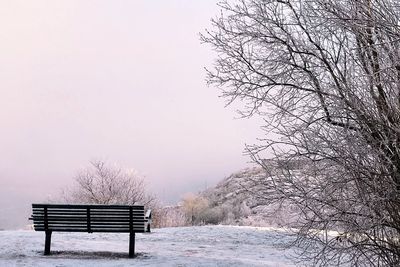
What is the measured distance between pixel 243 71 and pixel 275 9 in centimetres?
116

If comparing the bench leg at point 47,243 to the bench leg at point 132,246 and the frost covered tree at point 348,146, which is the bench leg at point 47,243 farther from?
the frost covered tree at point 348,146

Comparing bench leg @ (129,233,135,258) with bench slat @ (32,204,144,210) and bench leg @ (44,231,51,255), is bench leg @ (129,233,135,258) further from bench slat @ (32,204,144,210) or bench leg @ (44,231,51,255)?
bench leg @ (44,231,51,255)

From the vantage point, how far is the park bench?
10.5 meters

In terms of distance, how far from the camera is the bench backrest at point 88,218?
10.5 m

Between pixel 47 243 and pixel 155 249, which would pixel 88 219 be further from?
pixel 155 249

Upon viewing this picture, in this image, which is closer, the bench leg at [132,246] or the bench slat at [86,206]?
the bench slat at [86,206]

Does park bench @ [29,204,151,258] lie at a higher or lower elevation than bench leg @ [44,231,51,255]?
higher

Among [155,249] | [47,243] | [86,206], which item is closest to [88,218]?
[86,206]

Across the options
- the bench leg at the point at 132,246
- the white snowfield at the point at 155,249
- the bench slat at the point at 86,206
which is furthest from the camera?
the bench leg at the point at 132,246

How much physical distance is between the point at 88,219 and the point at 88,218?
0.02 metres

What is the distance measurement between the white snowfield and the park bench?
1.63ft

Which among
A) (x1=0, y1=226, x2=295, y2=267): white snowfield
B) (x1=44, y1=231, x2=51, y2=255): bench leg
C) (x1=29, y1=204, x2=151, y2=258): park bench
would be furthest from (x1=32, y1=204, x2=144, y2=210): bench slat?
(x1=0, y1=226, x2=295, y2=267): white snowfield

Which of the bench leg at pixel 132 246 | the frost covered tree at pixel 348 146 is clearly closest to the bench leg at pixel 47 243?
the bench leg at pixel 132 246

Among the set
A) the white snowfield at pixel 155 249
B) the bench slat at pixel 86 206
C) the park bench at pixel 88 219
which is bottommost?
the white snowfield at pixel 155 249
